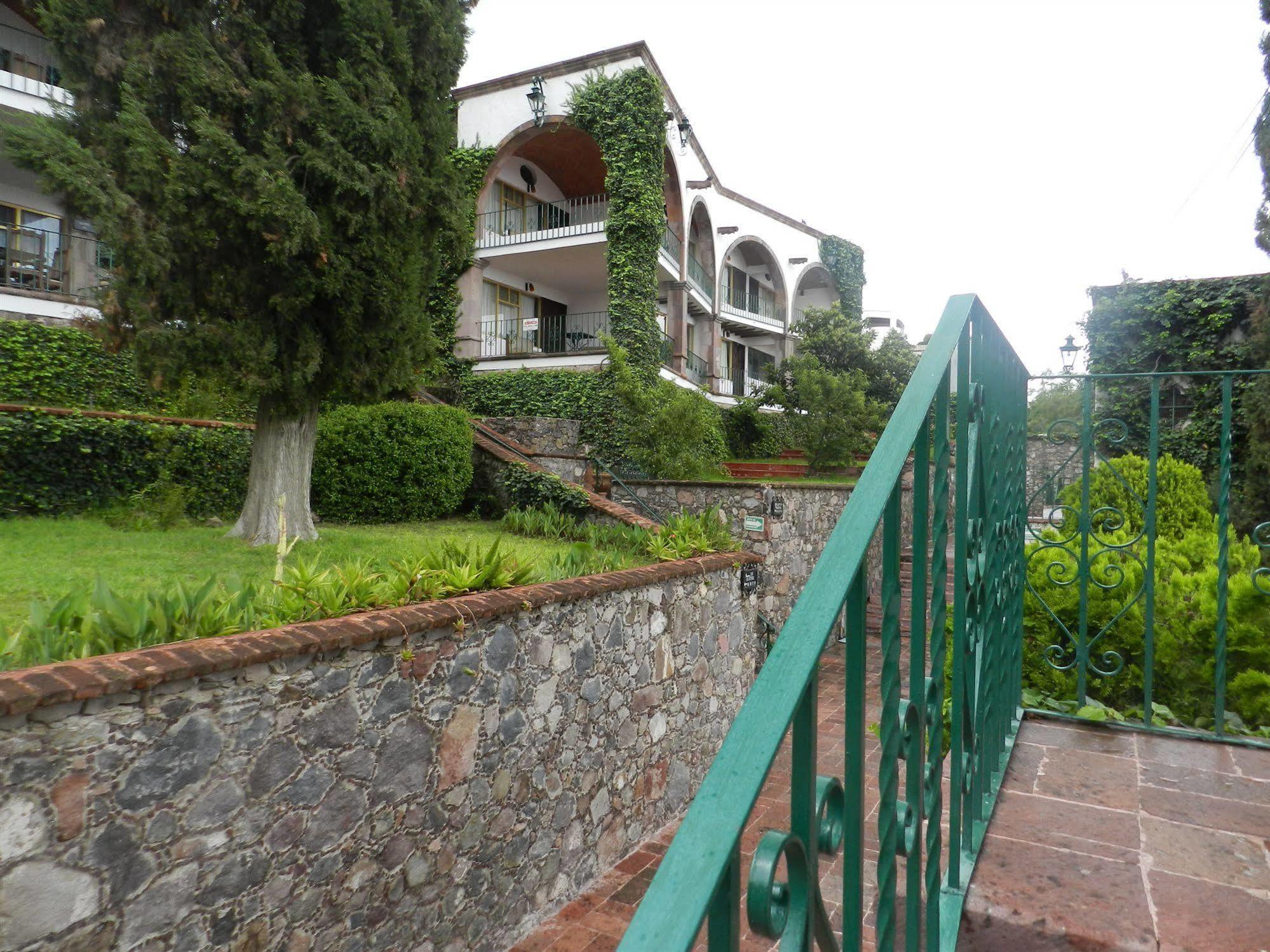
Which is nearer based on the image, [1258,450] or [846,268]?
[1258,450]

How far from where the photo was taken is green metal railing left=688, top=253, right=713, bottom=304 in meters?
20.6

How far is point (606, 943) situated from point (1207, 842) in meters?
3.85

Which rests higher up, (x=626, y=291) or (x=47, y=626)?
(x=626, y=291)

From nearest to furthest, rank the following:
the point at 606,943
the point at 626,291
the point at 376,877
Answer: the point at 376,877
the point at 606,943
the point at 626,291

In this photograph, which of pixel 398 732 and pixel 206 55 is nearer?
pixel 398 732

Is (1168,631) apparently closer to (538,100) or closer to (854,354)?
(538,100)

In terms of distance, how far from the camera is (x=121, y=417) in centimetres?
804

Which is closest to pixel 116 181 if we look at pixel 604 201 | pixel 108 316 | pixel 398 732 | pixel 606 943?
pixel 108 316

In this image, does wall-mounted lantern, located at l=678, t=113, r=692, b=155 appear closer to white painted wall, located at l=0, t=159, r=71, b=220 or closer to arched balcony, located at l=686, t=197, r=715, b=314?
arched balcony, located at l=686, t=197, r=715, b=314

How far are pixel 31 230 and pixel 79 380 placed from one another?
3.68 meters

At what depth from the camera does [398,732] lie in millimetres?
3773

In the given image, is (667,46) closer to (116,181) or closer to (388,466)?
(388,466)

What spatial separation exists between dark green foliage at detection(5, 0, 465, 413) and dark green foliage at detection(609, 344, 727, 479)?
6171mm

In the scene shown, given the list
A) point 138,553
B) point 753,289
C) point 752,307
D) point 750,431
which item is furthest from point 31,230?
point 753,289
